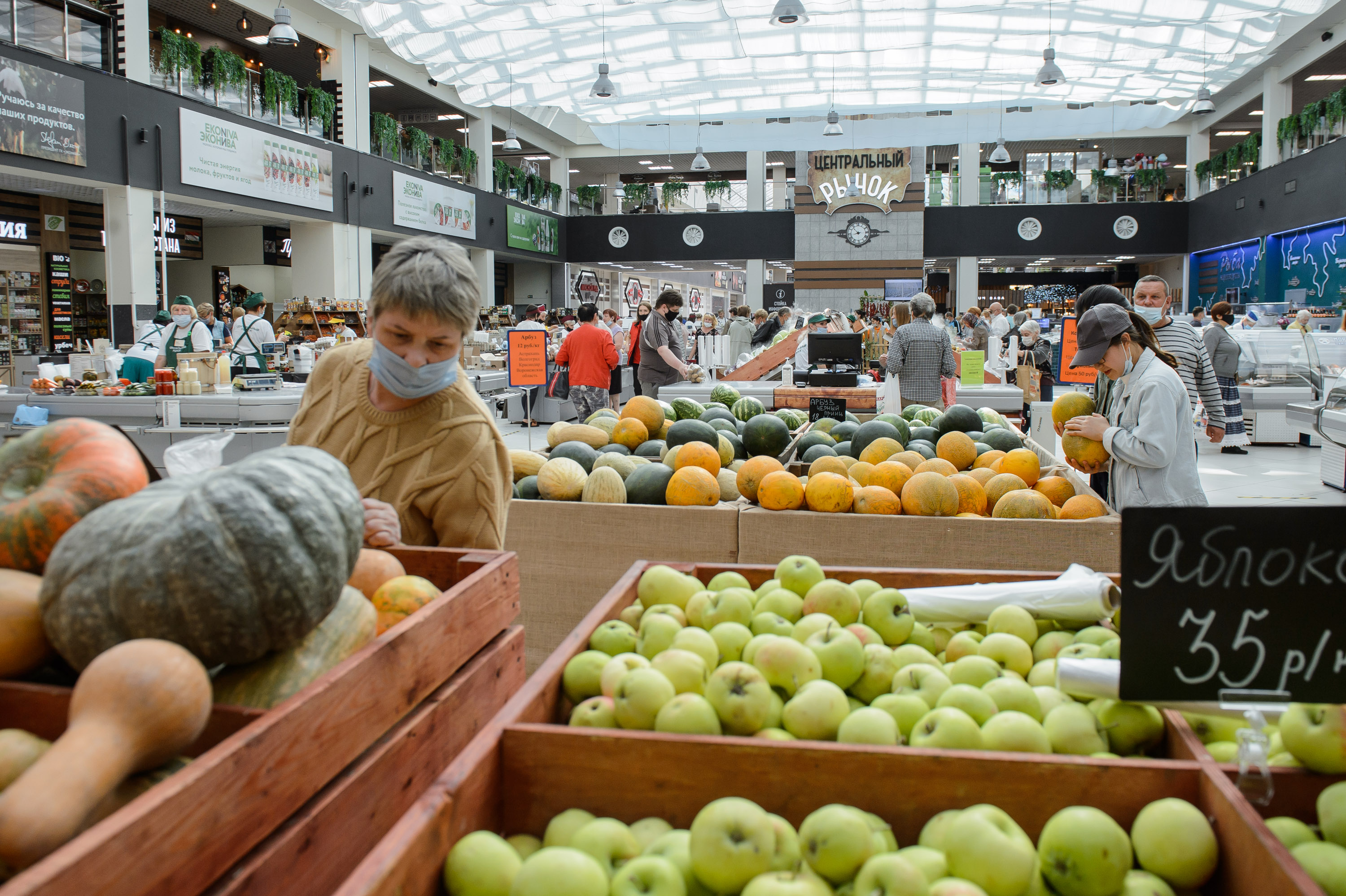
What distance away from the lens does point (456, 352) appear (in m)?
1.75

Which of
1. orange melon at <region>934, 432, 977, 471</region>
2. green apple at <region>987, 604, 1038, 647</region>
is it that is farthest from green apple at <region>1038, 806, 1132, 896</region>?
orange melon at <region>934, 432, 977, 471</region>

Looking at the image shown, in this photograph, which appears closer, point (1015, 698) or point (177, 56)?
point (1015, 698)

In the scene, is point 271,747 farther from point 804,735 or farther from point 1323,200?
point 1323,200

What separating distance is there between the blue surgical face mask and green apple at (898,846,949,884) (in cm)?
118

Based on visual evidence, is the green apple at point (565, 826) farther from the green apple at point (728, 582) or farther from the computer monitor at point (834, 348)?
the computer monitor at point (834, 348)

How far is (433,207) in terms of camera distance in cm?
1838

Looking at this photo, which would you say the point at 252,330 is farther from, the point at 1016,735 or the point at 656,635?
the point at 1016,735

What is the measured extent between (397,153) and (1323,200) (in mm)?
16965

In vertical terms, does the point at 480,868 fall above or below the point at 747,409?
below

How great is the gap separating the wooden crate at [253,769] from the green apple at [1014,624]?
90cm

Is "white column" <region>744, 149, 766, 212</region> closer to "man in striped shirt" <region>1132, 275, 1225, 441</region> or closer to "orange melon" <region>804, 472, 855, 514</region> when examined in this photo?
"man in striped shirt" <region>1132, 275, 1225, 441</region>

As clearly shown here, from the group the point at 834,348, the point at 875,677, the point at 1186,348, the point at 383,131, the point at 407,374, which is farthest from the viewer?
the point at 383,131

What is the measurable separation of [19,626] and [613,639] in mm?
801

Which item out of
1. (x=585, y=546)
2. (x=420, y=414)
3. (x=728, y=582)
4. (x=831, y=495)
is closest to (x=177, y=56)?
(x=585, y=546)
